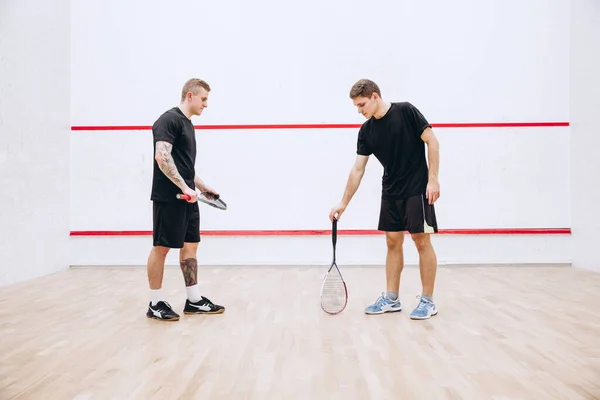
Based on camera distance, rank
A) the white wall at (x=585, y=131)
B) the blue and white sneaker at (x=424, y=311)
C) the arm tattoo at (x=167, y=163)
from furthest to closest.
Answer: the white wall at (x=585, y=131), the blue and white sneaker at (x=424, y=311), the arm tattoo at (x=167, y=163)

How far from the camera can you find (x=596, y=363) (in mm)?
1653

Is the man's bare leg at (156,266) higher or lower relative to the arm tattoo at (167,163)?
lower

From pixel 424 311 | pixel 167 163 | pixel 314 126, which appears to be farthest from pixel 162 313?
pixel 314 126

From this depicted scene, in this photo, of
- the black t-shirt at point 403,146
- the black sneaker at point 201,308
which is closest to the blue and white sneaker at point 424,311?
the black t-shirt at point 403,146

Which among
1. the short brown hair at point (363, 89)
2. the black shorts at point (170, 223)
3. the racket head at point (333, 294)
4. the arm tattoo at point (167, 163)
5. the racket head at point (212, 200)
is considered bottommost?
the racket head at point (333, 294)

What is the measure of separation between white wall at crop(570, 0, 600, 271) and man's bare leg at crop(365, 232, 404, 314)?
2.10 meters

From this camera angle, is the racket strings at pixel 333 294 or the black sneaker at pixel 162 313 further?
the racket strings at pixel 333 294

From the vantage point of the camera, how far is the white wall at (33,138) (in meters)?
3.34

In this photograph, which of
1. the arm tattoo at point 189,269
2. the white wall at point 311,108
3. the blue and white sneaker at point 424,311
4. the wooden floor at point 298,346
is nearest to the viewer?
the wooden floor at point 298,346

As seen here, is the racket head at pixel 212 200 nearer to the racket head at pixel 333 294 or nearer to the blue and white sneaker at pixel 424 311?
the racket head at pixel 333 294

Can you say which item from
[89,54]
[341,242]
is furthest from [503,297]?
[89,54]

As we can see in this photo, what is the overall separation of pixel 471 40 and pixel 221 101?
2.03m

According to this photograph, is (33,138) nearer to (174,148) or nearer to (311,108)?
(174,148)

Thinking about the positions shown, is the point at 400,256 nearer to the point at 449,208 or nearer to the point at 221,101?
the point at 449,208
